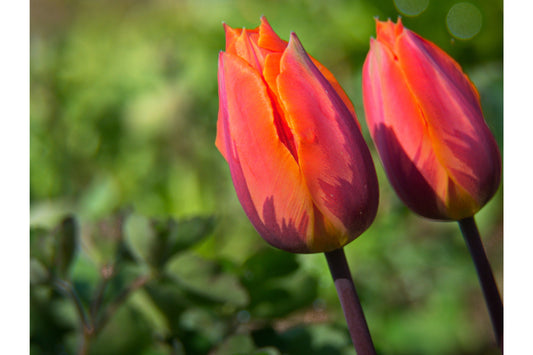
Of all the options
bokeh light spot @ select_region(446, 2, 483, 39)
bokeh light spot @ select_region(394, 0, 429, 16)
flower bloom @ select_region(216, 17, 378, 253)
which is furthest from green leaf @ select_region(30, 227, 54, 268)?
bokeh light spot @ select_region(394, 0, 429, 16)

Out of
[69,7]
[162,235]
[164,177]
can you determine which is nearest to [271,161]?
[162,235]

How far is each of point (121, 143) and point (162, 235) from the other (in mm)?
795

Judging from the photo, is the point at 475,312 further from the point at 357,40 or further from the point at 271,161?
the point at 271,161

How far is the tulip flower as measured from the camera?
308 millimetres

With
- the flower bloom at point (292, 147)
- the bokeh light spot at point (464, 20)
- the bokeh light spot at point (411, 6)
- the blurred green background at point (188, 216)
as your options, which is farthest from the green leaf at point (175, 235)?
the bokeh light spot at point (411, 6)

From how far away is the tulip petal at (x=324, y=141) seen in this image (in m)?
0.27

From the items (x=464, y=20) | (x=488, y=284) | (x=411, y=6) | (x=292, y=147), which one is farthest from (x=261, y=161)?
(x=411, y=6)

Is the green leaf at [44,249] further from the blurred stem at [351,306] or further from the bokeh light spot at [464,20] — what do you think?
the bokeh light spot at [464,20]

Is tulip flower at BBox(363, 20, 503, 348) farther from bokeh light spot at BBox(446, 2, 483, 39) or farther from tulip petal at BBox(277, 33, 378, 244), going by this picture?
bokeh light spot at BBox(446, 2, 483, 39)

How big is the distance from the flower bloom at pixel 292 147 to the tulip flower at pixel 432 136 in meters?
0.04

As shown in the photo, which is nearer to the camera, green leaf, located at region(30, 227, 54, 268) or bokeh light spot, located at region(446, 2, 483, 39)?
green leaf, located at region(30, 227, 54, 268)

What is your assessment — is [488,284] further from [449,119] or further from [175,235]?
[175,235]

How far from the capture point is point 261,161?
0.27 meters

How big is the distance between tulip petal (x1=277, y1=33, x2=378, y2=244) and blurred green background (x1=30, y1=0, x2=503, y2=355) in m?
0.14
